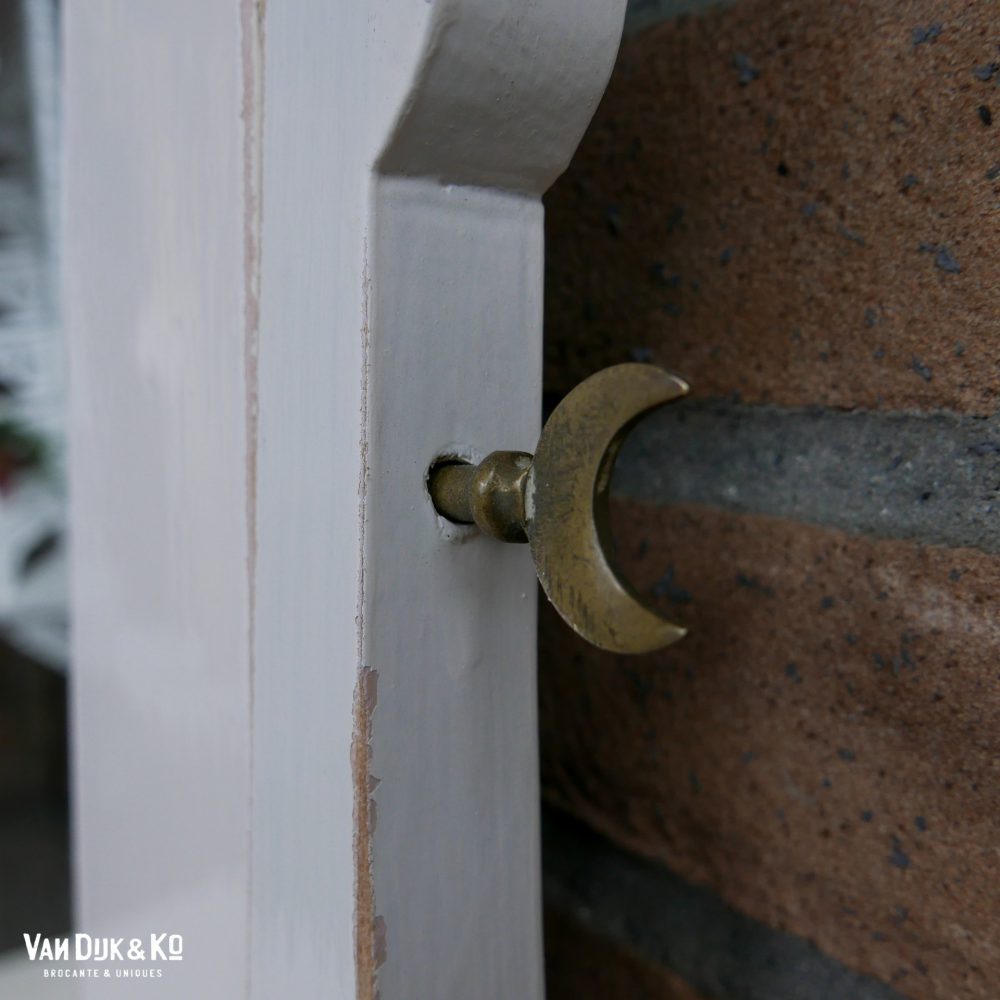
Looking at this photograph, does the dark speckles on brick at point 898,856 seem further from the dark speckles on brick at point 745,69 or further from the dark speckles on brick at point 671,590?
the dark speckles on brick at point 745,69

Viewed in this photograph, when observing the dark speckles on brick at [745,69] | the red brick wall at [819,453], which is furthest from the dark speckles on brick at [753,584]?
the dark speckles on brick at [745,69]

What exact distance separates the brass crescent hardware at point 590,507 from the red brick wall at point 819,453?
0.08 metres

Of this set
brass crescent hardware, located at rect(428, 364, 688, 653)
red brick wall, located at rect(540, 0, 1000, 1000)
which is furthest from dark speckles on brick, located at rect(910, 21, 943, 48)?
brass crescent hardware, located at rect(428, 364, 688, 653)

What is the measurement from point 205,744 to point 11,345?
50 centimetres

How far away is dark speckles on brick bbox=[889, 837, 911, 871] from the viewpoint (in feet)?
0.83

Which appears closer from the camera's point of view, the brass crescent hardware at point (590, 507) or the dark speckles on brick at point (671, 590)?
the brass crescent hardware at point (590, 507)

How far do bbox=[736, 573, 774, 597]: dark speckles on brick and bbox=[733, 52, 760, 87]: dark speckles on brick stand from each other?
13 cm

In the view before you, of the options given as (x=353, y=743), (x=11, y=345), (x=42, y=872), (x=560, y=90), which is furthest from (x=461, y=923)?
(x=42, y=872)

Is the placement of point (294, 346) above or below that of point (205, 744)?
above

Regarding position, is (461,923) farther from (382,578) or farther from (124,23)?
(124,23)

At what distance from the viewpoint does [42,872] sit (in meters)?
0.84

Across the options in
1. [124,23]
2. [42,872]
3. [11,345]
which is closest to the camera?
[124,23]

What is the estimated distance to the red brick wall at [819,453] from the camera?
23 cm

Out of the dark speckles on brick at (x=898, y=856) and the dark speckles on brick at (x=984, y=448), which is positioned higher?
the dark speckles on brick at (x=984, y=448)
